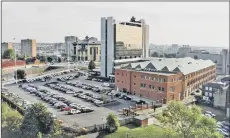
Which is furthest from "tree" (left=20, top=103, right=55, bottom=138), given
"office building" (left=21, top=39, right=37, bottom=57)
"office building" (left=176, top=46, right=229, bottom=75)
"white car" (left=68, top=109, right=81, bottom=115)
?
"office building" (left=21, top=39, right=37, bottom=57)

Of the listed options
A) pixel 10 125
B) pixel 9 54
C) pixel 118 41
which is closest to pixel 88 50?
pixel 118 41

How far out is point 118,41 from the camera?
6.84m

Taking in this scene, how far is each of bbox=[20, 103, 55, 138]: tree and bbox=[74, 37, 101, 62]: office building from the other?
5.32 m

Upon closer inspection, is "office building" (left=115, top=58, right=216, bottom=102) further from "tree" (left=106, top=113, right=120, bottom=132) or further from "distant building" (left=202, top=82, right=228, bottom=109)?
"tree" (left=106, top=113, right=120, bottom=132)

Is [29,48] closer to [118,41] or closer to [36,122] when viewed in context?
[118,41]

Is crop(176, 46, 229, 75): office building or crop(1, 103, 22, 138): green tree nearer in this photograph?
crop(1, 103, 22, 138): green tree

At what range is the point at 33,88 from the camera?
5301mm

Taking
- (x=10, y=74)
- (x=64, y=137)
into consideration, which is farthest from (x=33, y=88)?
(x=64, y=137)

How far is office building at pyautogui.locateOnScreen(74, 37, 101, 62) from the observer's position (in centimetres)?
830

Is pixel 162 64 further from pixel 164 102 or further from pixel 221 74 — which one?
pixel 221 74

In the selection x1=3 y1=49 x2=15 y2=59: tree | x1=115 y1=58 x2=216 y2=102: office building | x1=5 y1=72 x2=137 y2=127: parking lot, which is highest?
x1=3 y1=49 x2=15 y2=59: tree

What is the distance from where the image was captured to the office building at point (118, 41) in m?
6.72

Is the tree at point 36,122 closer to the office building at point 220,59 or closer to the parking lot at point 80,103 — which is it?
the parking lot at point 80,103

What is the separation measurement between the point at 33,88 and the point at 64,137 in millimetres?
2453
